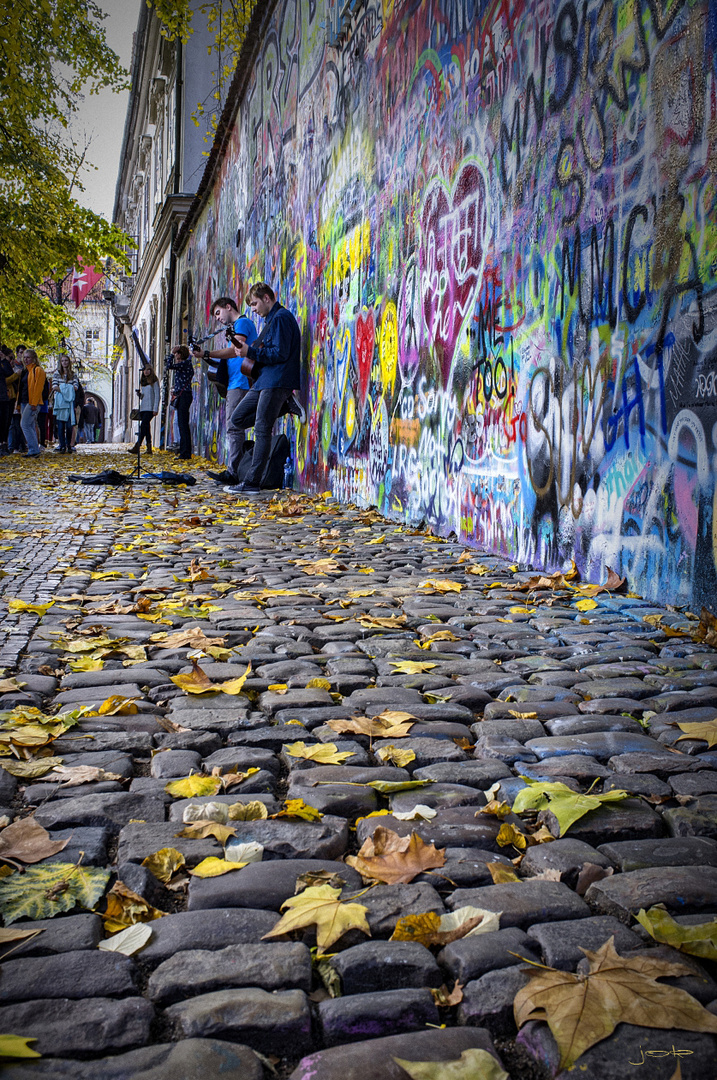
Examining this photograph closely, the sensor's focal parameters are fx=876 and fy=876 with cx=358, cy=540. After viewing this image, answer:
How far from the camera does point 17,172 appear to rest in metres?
16.7

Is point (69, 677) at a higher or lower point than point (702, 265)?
lower

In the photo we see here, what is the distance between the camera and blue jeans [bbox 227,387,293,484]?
30.9ft

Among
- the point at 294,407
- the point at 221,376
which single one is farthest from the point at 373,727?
the point at 221,376

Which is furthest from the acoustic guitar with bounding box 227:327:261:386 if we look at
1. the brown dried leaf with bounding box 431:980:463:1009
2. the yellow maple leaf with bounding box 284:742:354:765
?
the brown dried leaf with bounding box 431:980:463:1009

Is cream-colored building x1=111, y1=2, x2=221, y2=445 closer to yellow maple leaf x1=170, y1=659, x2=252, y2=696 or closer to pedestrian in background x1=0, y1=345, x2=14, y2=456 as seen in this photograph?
pedestrian in background x1=0, y1=345, x2=14, y2=456

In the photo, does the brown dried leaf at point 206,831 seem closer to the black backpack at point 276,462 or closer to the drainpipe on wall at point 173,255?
the black backpack at point 276,462

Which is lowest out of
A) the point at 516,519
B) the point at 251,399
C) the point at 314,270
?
the point at 516,519

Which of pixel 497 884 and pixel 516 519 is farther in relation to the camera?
pixel 516 519

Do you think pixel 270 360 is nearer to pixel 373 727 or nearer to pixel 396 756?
pixel 373 727

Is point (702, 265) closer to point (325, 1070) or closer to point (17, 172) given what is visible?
point (325, 1070)

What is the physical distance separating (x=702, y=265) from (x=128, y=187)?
48235mm

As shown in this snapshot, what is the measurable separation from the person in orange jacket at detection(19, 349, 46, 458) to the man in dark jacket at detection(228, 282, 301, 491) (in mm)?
9392

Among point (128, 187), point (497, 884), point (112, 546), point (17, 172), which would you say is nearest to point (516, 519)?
point (112, 546)

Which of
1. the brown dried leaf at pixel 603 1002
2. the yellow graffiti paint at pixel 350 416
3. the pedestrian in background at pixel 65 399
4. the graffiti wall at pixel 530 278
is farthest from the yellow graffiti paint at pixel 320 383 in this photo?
the pedestrian in background at pixel 65 399
